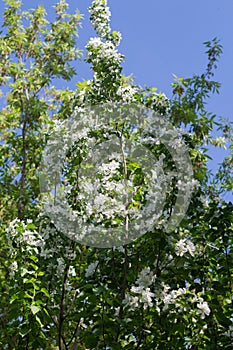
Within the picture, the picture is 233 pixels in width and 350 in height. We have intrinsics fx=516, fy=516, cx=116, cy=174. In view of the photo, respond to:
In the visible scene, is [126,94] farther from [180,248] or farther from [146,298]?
[146,298]

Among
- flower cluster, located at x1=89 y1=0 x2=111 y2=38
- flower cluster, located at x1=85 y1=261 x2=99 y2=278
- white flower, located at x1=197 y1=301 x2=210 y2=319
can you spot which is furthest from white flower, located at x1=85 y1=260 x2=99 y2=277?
flower cluster, located at x1=89 y1=0 x2=111 y2=38

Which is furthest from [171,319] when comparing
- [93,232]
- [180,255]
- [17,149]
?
[17,149]

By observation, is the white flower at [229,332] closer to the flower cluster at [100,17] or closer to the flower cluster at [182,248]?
the flower cluster at [182,248]

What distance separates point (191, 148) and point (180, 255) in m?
1.01

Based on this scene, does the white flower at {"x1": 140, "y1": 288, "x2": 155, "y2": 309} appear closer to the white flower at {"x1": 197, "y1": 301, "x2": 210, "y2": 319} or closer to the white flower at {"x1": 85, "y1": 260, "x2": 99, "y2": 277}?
the white flower at {"x1": 197, "y1": 301, "x2": 210, "y2": 319}

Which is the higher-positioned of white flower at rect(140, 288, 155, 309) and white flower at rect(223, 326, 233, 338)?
white flower at rect(140, 288, 155, 309)

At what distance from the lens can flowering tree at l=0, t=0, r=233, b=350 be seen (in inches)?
141

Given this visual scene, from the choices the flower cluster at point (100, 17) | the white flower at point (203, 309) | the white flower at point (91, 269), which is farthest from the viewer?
the flower cluster at point (100, 17)

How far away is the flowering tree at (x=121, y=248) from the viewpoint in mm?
3580

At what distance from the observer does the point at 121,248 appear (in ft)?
13.2

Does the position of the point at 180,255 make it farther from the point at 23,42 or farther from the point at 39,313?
the point at 23,42

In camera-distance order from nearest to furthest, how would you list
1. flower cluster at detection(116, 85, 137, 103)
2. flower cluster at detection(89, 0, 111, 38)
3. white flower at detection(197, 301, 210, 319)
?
white flower at detection(197, 301, 210, 319) < flower cluster at detection(116, 85, 137, 103) < flower cluster at detection(89, 0, 111, 38)

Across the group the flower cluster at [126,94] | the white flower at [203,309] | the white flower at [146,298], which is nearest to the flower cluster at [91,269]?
the white flower at [146,298]

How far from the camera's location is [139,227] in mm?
3949
